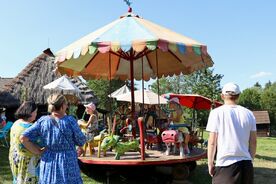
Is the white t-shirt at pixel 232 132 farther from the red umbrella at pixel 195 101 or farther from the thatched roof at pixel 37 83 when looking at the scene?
the thatched roof at pixel 37 83

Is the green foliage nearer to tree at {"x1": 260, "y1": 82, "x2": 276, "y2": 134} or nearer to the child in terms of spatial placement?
tree at {"x1": 260, "y1": 82, "x2": 276, "y2": 134}

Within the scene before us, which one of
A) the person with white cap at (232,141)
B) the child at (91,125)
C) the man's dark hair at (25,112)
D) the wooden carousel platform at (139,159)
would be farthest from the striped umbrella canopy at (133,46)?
the person with white cap at (232,141)

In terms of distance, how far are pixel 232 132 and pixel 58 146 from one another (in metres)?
2.26

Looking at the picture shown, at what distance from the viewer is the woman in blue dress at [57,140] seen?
15.0ft

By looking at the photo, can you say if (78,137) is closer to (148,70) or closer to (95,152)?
(95,152)

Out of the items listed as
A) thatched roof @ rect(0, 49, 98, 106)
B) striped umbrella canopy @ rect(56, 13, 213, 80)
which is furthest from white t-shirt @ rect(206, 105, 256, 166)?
thatched roof @ rect(0, 49, 98, 106)

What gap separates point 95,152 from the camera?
907 centimetres

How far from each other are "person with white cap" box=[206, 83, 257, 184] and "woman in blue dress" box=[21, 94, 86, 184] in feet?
5.95

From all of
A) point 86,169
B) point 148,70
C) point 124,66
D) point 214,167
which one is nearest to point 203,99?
point 148,70

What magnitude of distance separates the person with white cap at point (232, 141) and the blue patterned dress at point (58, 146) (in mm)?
1814

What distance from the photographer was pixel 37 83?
2514 centimetres

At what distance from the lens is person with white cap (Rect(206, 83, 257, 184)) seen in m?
4.57

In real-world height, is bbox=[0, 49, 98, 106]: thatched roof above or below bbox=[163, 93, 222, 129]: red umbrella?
above

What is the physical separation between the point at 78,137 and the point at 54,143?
32 centimetres
